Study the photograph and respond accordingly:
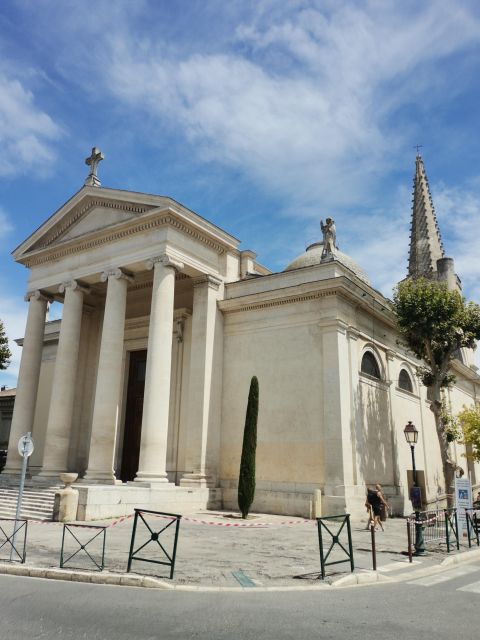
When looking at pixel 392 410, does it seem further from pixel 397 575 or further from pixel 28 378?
pixel 28 378

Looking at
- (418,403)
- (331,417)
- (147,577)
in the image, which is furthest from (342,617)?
(418,403)

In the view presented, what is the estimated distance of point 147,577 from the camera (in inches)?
306

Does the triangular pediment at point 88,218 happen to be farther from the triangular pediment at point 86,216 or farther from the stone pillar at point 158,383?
the stone pillar at point 158,383

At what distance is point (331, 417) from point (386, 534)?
4643mm

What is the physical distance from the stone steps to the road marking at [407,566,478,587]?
441 inches

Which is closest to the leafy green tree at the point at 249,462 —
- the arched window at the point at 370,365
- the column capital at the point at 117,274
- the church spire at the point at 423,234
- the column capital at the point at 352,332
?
the column capital at the point at 352,332

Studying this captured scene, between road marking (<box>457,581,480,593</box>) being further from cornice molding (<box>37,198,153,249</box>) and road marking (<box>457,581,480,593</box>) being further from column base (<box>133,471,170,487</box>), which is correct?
cornice molding (<box>37,198,153,249</box>)

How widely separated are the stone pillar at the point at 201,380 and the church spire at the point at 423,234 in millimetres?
28152

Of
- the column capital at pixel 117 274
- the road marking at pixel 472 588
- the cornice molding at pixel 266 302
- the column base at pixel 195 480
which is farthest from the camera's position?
the column capital at pixel 117 274

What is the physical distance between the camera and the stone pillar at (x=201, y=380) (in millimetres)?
19672

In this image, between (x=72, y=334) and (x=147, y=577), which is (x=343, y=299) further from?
(x=147, y=577)

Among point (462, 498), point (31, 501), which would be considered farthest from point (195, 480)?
point (462, 498)

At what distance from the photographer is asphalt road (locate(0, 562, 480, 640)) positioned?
5.38 m

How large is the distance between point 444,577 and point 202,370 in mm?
12783
